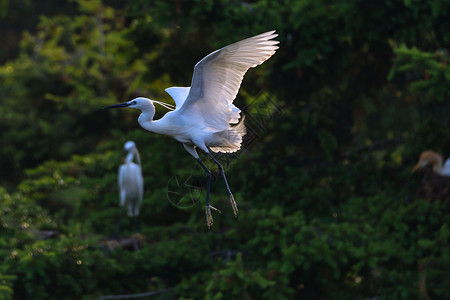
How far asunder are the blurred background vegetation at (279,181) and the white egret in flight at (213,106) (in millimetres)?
156

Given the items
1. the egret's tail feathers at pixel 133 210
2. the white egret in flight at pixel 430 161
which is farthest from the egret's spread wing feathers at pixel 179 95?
the egret's tail feathers at pixel 133 210

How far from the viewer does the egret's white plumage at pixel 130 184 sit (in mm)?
7109

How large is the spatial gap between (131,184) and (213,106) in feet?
12.8

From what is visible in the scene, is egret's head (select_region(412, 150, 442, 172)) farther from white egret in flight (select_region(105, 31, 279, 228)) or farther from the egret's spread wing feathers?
the egret's spread wing feathers

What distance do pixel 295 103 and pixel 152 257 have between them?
2.22 m

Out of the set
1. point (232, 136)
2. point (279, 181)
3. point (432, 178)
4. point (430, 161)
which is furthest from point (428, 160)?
point (232, 136)

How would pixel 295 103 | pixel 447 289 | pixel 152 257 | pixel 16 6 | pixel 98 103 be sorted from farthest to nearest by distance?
pixel 16 6
pixel 98 103
pixel 295 103
pixel 152 257
pixel 447 289

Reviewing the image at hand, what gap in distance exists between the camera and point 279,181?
6.35 metres

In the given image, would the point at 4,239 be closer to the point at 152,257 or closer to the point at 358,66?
the point at 152,257

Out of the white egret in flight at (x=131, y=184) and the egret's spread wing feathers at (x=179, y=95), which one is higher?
the egret's spread wing feathers at (x=179, y=95)

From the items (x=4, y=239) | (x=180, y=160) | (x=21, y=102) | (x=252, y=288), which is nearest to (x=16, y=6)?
(x=21, y=102)

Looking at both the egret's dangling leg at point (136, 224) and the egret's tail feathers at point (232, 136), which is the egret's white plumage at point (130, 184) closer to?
the egret's dangling leg at point (136, 224)

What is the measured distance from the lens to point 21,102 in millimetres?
8938

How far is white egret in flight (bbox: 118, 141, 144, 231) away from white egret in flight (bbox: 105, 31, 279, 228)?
313 centimetres
